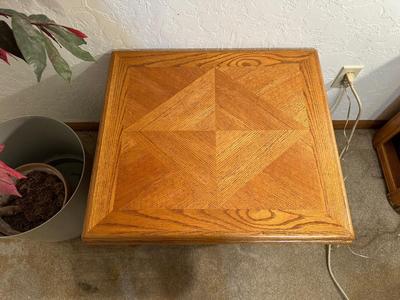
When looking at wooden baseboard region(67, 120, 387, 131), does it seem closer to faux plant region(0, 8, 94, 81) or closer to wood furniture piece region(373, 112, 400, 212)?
wood furniture piece region(373, 112, 400, 212)

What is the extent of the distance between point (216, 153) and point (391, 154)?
82cm

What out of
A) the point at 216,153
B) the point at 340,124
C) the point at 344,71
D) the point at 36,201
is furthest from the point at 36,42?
the point at 340,124

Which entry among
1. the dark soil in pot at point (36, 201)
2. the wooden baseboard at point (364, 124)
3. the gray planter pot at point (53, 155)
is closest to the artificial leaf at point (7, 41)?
the gray planter pot at point (53, 155)

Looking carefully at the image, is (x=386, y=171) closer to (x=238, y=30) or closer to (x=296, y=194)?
(x=296, y=194)

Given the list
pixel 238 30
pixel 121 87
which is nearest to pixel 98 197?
pixel 121 87

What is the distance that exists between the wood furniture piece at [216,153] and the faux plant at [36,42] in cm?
27

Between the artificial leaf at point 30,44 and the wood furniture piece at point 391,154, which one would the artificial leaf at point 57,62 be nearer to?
the artificial leaf at point 30,44

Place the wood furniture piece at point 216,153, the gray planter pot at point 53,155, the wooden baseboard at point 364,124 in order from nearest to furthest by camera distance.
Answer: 1. the wood furniture piece at point 216,153
2. the gray planter pot at point 53,155
3. the wooden baseboard at point 364,124

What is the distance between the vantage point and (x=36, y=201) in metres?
0.96

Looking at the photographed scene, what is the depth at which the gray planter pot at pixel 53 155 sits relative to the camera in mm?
876

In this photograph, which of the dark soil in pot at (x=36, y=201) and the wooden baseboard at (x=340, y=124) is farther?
the wooden baseboard at (x=340, y=124)

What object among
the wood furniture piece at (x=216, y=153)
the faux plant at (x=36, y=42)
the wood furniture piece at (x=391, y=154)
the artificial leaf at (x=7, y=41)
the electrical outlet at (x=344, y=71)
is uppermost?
the faux plant at (x=36, y=42)

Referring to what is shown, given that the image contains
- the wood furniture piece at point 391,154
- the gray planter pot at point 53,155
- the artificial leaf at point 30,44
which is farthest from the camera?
the wood furniture piece at point 391,154

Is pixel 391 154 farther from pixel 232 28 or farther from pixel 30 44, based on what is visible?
pixel 30 44
